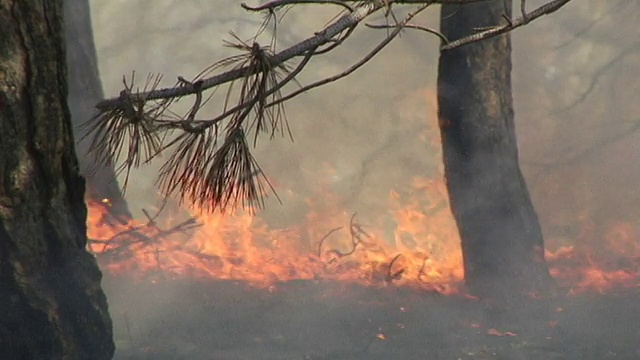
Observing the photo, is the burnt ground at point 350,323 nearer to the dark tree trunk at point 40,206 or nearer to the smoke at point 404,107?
the dark tree trunk at point 40,206

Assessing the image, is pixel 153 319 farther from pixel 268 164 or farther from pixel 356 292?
pixel 268 164

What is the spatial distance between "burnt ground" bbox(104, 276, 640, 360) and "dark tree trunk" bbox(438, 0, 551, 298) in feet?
1.06

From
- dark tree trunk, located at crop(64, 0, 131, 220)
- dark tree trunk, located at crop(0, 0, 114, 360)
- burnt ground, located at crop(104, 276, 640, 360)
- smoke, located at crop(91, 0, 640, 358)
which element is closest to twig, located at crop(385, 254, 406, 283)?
burnt ground, located at crop(104, 276, 640, 360)

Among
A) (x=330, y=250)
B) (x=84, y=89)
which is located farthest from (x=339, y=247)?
(x=84, y=89)

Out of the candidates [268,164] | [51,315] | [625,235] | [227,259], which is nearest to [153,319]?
[227,259]

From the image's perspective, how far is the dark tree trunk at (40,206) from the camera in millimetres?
3258

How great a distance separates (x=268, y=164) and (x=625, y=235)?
15.9ft

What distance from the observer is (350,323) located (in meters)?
6.76

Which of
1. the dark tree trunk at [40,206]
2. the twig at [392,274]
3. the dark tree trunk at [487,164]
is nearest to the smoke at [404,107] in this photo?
the twig at [392,274]

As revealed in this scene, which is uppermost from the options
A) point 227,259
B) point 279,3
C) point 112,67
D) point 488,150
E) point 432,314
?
point 112,67

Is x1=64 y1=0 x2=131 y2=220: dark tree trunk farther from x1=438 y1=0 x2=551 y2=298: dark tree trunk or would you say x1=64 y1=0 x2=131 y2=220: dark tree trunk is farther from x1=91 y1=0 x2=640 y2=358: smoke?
x1=438 y1=0 x2=551 y2=298: dark tree trunk

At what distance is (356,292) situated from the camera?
7641mm

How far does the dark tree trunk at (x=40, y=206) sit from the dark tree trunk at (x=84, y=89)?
13.5ft

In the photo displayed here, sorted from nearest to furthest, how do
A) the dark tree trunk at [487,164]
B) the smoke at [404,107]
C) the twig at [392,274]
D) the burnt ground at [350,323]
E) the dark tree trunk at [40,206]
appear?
1. the dark tree trunk at [40,206]
2. the burnt ground at [350,323]
3. the dark tree trunk at [487,164]
4. the twig at [392,274]
5. the smoke at [404,107]
